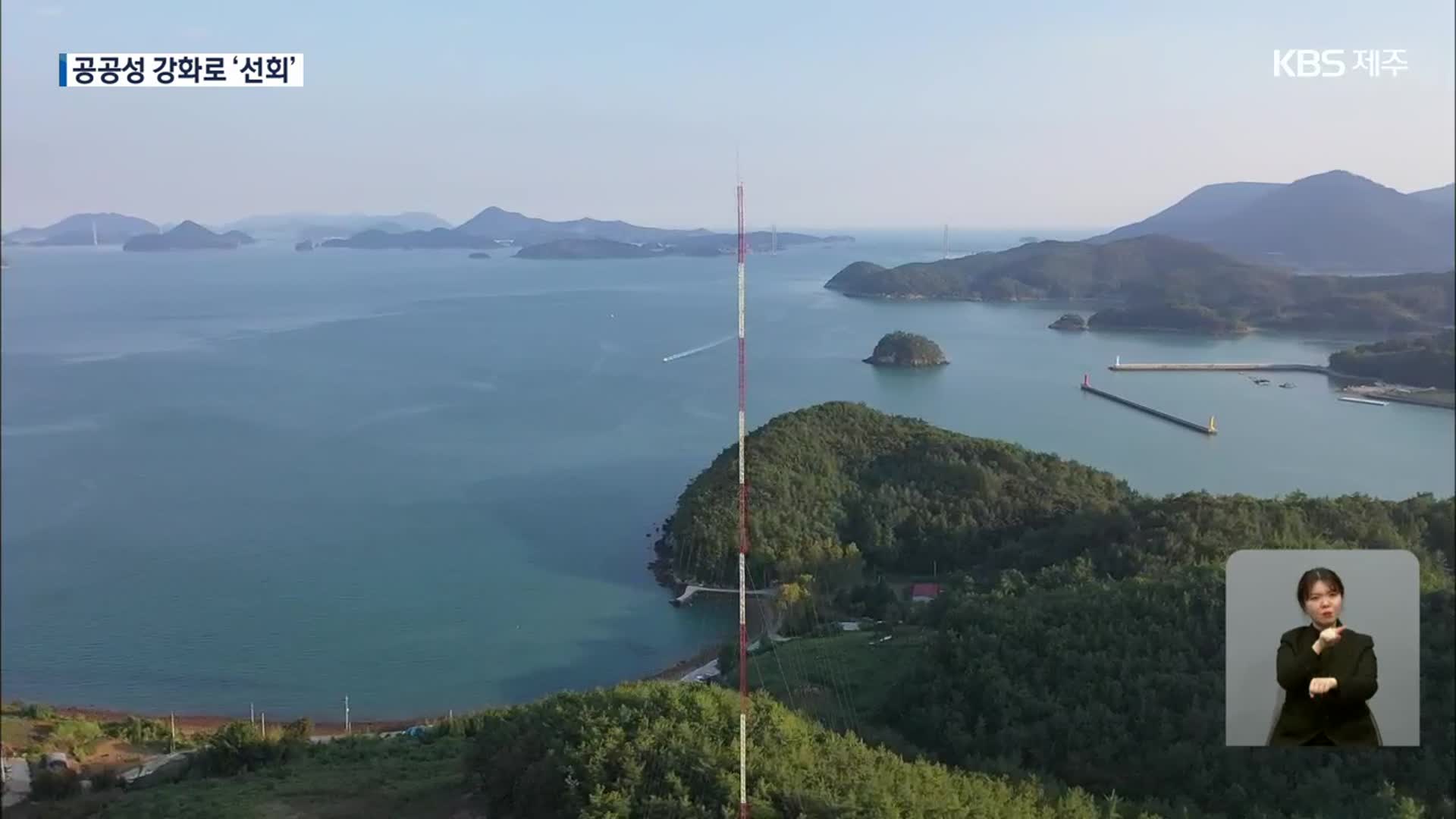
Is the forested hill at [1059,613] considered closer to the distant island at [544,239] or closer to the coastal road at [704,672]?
the coastal road at [704,672]

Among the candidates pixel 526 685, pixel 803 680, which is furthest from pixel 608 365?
pixel 803 680

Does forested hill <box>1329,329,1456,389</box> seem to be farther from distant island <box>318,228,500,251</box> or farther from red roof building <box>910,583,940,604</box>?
distant island <box>318,228,500,251</box>

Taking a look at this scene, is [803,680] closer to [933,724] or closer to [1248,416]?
[933,724]

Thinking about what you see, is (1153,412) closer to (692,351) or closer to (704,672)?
(704,672)

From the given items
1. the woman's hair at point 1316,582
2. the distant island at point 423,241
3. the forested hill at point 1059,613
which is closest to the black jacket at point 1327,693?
the woman's hair at point 1316,582

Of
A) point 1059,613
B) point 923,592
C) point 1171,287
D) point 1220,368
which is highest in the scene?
point 1171,287

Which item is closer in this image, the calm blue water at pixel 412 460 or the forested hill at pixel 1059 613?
the forested hill at pixel 1059 613

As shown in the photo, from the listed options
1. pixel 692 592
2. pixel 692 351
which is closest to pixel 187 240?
pixel 692 351
